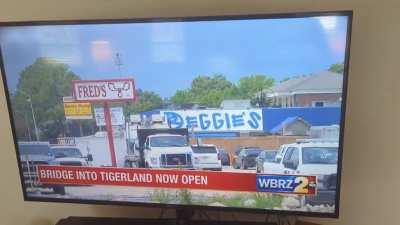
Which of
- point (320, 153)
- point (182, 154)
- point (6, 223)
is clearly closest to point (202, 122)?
point (182, 154)

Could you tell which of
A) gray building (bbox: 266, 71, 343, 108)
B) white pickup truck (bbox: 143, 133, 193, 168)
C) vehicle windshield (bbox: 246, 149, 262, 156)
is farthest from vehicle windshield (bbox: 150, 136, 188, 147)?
gray building (bbox: 266, 71, 343, 108)

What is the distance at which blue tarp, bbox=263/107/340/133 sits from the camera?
131 cm

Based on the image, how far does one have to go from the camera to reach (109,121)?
1.45 meters

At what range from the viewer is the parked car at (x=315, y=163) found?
1.35 m

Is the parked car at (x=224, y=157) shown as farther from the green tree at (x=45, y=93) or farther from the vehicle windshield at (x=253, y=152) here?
the green tree at (x=45, y=93)

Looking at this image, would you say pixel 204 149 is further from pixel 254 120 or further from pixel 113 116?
pixel 113 116

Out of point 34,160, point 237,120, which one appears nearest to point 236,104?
point 237,120

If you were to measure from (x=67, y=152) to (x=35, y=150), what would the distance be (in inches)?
5.2

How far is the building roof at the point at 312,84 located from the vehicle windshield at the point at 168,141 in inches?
13.6

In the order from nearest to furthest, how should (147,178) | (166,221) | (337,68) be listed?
(337,68)
(147,178)
(166,221)

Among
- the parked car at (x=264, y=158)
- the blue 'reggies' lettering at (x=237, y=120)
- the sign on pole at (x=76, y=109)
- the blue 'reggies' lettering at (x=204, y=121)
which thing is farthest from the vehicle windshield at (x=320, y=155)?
the sign on pole at (x=76, y=109)

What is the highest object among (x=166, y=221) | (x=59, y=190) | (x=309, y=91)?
(x=309, y=91)

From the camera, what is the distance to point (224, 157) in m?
1.41

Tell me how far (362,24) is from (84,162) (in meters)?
1.11
